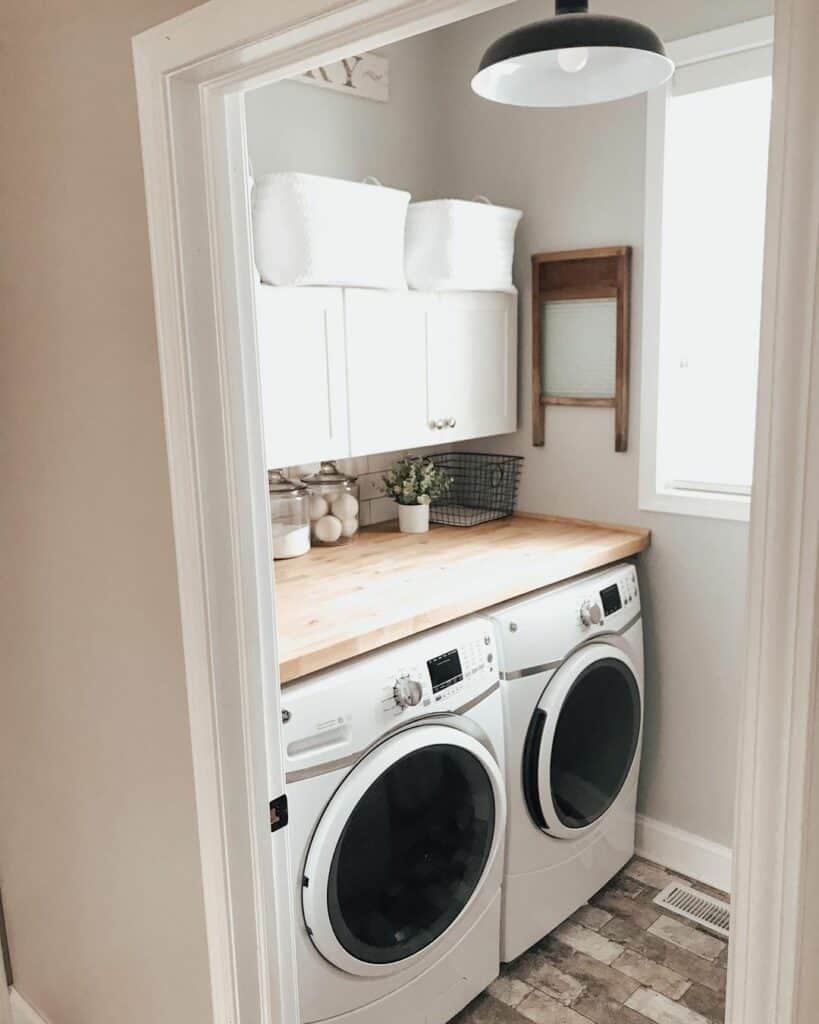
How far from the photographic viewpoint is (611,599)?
2.40m

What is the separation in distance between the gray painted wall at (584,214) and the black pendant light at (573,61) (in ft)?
2.70

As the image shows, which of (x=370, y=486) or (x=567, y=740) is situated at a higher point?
(x=370, y=486)

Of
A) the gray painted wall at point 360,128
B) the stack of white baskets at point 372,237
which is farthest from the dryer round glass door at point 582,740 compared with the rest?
the gray painted wall at point 360,128

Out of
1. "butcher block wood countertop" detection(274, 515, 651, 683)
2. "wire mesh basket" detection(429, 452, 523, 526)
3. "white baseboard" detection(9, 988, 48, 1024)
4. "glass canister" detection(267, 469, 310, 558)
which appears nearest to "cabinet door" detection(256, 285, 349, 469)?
"glass canister" detection(267, 469, 310, 558)

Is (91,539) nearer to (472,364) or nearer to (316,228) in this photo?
(316,228)

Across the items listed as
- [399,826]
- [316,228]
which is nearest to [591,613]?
[399,826]

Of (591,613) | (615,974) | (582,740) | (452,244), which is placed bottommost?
(615,974)

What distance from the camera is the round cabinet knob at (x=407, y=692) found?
70.6 inches

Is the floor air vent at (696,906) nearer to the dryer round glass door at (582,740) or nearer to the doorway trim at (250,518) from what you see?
the dryer round glass door at (582,740)

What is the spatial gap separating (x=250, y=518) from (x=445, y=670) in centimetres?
81

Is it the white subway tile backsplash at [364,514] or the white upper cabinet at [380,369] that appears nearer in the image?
the white upper cabinet at [380,369]

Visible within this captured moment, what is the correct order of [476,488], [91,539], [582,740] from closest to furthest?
[91,539] < [582,740] < [476,488]

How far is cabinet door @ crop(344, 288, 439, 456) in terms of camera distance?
2.35 metres

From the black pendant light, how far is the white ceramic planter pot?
4.18ft
